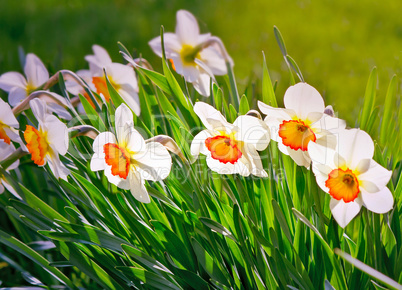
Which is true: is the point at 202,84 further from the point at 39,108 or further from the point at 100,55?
the point at 39,108

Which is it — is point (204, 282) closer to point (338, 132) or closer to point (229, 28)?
point (338, 132)

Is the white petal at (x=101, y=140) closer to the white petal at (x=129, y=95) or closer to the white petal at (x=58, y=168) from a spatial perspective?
the white petal at (x=58, y=168)

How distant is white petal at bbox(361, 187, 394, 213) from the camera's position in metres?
0.79

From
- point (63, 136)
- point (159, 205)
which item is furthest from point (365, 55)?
point (63, 136)

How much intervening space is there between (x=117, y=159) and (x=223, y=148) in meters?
0.21

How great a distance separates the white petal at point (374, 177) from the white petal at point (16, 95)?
3.29ft

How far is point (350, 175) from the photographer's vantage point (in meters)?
0.82

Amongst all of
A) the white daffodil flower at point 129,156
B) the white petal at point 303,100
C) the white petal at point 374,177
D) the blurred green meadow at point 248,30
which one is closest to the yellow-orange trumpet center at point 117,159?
the white daffodil flower at point 129,156

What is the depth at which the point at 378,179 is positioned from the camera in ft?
2.64

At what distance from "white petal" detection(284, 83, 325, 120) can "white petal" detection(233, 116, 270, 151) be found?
0.07 m

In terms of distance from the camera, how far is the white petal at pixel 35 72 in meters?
1.36

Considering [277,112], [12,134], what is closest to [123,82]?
[12,134]

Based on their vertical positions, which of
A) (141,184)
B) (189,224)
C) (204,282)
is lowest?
(204,282)

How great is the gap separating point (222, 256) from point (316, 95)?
1.44 ft
